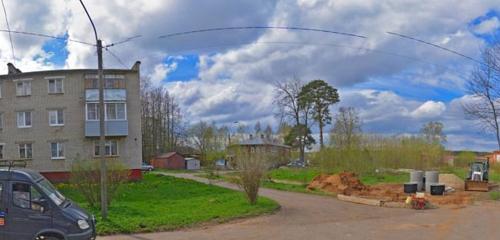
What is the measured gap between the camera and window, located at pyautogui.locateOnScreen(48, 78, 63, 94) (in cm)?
4762

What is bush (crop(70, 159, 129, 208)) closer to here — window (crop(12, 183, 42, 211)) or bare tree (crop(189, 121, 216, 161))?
window (crop(12, 183, 42, 211))

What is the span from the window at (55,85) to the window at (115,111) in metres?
4.59

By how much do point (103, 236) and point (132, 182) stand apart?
28074mm

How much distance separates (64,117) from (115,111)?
4.59 m

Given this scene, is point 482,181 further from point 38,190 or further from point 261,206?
point 38,190

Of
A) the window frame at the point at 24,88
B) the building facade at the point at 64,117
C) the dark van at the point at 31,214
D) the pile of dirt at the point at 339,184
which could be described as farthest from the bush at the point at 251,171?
the window frame at the point at 24,88

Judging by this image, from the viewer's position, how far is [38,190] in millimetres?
13398

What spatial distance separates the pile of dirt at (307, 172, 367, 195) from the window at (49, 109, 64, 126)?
22729 millimetres

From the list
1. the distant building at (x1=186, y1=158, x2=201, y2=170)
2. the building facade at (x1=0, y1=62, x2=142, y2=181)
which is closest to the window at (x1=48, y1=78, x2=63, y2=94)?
the building facade at (x1=0, y1=62, x2=142, y2=181)

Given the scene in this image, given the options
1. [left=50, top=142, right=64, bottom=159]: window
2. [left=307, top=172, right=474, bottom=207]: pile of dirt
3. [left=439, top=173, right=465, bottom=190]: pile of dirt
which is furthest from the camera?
[left=50, top=142, right=64, bottom=159]: window

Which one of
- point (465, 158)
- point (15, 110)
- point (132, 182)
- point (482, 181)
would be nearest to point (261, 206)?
point (482, 181)

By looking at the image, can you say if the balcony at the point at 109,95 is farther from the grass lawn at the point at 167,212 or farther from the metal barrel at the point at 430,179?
the metal barrel at the point at 430,179

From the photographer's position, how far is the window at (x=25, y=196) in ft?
43.5

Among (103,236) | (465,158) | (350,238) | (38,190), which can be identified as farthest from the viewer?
(465,158)
